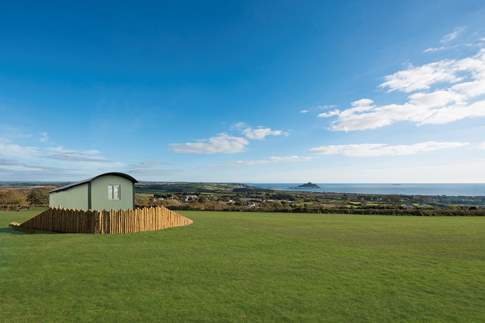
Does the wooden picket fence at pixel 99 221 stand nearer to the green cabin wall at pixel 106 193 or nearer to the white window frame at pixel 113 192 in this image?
the green cabin wall at pixel 106 193

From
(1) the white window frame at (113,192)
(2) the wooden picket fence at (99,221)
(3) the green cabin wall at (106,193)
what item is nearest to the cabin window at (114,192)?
(1) the white window frame at (113,192)

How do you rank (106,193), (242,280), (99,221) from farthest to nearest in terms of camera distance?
1. (106,193)
2. (99,221)
3. (242,280)

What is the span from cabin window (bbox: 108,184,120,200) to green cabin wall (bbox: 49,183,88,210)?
1.57 meters

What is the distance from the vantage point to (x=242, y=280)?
23.0 feet

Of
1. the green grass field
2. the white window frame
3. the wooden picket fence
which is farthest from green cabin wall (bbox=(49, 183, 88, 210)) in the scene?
the green grass field

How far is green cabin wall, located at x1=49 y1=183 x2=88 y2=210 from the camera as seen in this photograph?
2124 cm

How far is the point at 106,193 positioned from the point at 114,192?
553 millimetres

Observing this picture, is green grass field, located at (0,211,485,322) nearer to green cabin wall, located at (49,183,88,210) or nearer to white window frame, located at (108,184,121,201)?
green cabin wall, located at (49,183,88,210)

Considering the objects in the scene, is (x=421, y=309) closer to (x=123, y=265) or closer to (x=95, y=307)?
(x=95, y=307)

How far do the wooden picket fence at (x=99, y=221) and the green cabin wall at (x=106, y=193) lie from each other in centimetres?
507

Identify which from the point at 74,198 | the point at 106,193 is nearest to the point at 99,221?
the point at 106,193

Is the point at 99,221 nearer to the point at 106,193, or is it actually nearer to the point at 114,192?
the point at 106,193

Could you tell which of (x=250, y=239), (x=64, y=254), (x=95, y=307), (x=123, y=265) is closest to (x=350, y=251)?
(x=250, y=239)

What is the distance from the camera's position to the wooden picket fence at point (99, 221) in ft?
48.9
